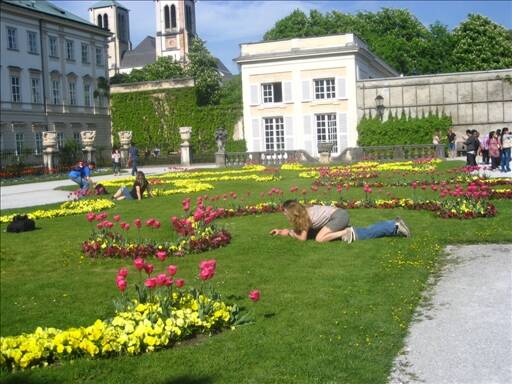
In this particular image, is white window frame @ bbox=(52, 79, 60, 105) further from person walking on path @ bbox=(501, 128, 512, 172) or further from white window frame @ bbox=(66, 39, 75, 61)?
person walking on path @ bbox=(501, 128, 512, 172)

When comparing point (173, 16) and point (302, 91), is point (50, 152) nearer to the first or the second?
point (302, 91)

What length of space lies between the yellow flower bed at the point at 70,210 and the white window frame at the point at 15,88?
37.2 metres

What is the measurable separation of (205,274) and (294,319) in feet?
3.29

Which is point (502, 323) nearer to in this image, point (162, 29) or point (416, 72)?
point (416, 72)

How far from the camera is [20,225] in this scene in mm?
12812

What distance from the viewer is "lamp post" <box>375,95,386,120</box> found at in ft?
130

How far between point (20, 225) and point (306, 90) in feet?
102

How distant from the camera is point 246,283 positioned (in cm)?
740

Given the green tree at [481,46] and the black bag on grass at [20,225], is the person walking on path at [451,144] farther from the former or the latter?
the black bag on grass at [20,225]

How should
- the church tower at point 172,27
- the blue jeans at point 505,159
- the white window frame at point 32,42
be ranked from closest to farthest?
the blue jeans at point 505,159 < the white window frame at point 32,42 < the church tower at point 172,27

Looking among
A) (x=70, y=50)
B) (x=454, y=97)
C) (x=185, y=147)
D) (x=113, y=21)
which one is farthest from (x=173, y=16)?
(x=454, y=97)

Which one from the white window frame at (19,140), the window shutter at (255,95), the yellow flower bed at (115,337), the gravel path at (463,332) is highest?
the window shutter at (255,95)

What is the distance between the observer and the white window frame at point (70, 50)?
57.2 m

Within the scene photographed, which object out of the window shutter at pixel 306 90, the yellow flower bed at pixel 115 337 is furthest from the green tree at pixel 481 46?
the yellow flower bed at pixel 115 337
